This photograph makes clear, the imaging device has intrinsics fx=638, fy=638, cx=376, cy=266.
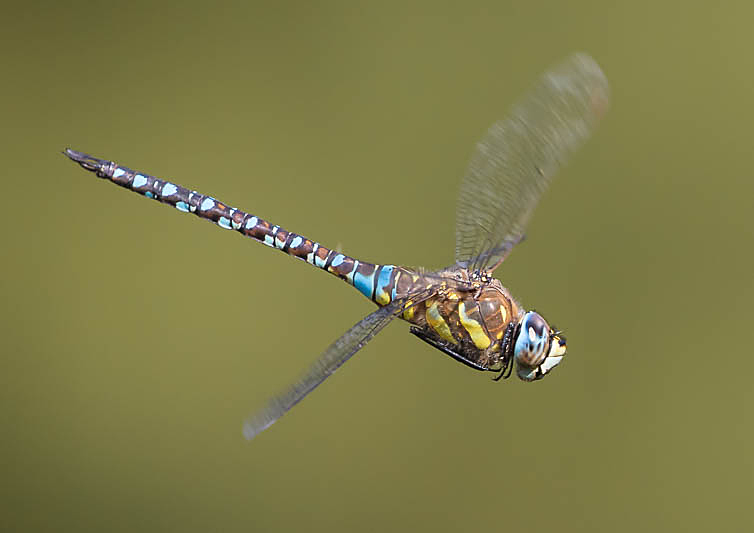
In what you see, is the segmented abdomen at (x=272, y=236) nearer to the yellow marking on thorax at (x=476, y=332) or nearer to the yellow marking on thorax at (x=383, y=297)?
the yellow marking on thorax at (x=383, y=297)

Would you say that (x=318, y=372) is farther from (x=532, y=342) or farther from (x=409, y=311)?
(x=532, y=342)

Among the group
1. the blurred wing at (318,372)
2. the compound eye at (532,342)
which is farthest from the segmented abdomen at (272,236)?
the compound eye at (532,342)

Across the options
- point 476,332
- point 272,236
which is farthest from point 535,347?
point 272,236

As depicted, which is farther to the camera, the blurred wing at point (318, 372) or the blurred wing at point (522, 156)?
the blurred wing at point (522, 156)

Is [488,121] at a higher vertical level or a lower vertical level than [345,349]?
higher

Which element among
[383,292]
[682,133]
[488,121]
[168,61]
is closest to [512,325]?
[383,292]

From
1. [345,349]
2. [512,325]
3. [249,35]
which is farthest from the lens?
[249,35]

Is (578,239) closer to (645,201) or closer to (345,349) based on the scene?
(645,201)

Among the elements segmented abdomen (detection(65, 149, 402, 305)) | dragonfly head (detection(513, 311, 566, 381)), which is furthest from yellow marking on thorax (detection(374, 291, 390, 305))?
dragonfly head (detection(513, 311, 566, 381))
